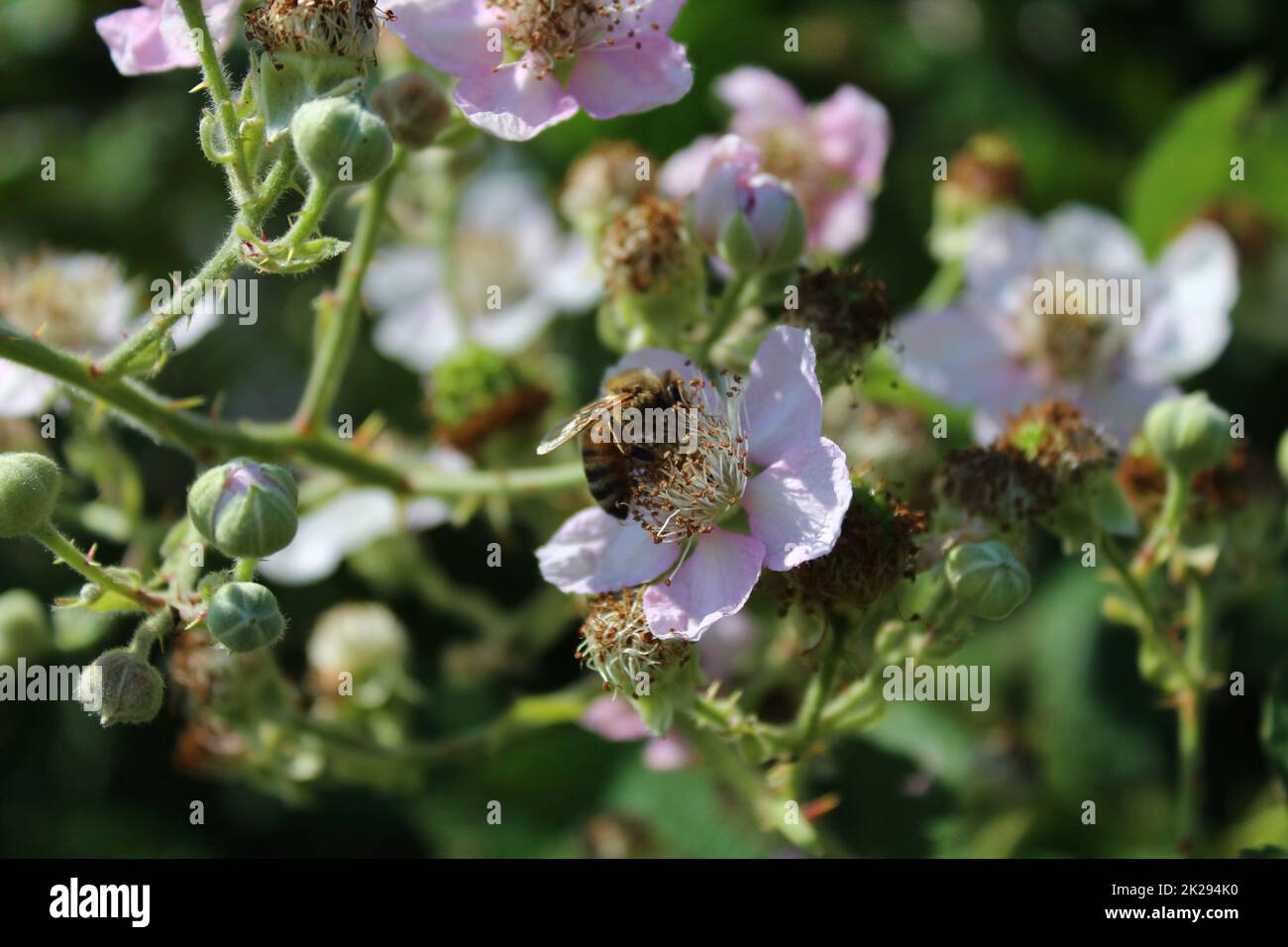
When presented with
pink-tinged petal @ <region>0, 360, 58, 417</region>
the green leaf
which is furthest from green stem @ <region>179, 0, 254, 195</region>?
the green leaf

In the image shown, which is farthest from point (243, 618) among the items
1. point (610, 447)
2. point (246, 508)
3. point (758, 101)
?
point (758, 101)

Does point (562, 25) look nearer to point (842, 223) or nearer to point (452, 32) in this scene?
point (452, 32)

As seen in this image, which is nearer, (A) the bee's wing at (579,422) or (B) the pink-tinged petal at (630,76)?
(A) the bee's wing at (579,422)

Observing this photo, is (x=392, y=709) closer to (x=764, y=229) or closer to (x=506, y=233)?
(x=764, y=229)

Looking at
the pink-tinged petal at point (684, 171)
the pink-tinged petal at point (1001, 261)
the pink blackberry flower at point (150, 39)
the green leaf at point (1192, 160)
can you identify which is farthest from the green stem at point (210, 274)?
the green leaf at point (1192, 160)

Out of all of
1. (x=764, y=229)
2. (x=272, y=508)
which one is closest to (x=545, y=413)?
(x=764, y=229)

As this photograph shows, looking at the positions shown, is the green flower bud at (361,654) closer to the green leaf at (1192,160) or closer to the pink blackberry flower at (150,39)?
the pink blackberry flower at (150,39)

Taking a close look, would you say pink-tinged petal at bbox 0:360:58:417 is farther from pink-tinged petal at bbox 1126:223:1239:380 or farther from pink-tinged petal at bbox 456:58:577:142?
pink-tinged petal at bbox 1126:223:1239:380
